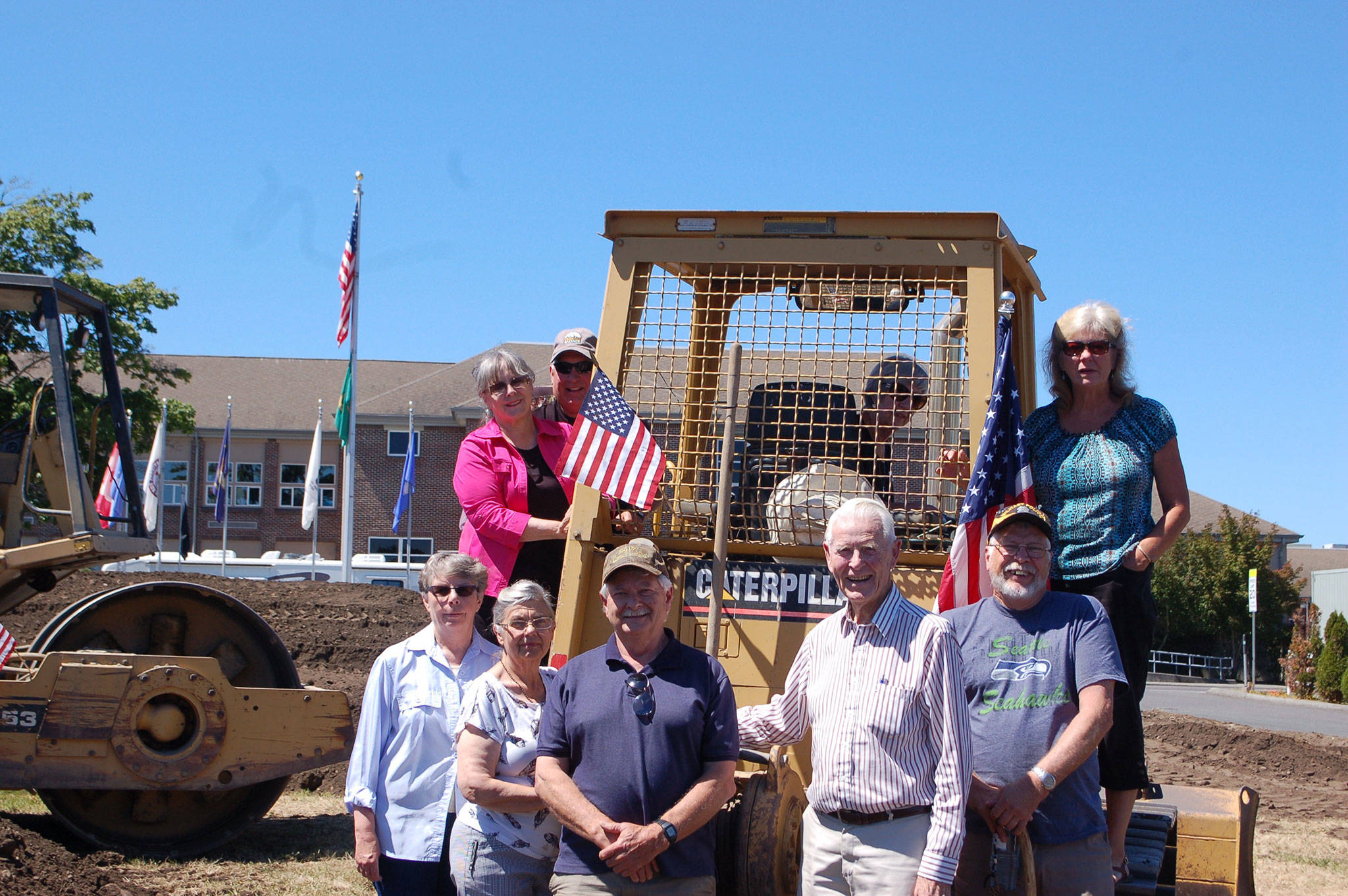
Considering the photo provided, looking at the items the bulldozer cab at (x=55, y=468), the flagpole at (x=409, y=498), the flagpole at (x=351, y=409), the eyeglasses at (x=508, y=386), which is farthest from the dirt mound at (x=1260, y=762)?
the flagpole at (x=409, y=498)

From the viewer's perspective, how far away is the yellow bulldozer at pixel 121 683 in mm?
6988

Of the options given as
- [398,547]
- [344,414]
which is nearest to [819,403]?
[344,414]

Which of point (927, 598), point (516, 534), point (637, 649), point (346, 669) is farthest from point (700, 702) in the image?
point (346, 669)

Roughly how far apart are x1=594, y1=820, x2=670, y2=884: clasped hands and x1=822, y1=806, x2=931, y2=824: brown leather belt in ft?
1.56

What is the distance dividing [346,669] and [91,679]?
27.8 feet

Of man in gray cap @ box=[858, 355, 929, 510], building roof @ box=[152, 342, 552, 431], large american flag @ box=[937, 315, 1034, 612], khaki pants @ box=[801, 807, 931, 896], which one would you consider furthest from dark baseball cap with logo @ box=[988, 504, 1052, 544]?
building roof @ box=[152, 342, 552, 431]

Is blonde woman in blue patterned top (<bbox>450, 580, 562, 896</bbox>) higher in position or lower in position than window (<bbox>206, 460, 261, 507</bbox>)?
lower

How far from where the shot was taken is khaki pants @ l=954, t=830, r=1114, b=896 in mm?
3662

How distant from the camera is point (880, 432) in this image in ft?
15.4

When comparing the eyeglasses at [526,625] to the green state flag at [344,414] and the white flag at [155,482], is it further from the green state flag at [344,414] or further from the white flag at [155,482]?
the white flag at [155,482]

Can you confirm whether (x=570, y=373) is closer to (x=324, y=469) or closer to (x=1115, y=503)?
(x=1115, y=503)

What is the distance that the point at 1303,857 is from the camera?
8.96 metres

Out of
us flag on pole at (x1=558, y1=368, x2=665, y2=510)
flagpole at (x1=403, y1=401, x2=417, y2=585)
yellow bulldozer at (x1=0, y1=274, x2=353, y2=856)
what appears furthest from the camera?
flagpole at (x1=403, y1=401, x2=417, y2=585)

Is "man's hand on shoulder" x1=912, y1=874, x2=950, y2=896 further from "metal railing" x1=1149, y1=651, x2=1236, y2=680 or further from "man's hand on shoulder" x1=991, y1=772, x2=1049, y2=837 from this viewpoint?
"metal railing" x1=1149, y1=651, x2=1236, y2=680
